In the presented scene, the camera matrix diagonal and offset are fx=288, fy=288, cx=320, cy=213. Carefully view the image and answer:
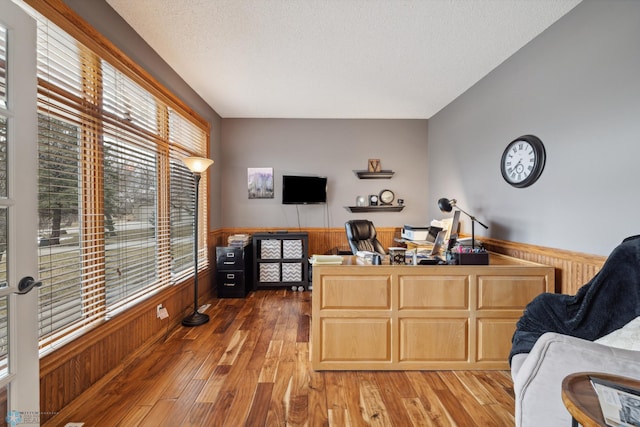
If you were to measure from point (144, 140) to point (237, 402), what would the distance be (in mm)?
2218

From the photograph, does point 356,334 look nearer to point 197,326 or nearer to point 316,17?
point 197,326

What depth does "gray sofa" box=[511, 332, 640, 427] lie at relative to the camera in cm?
112

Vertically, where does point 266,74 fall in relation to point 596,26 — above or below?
above

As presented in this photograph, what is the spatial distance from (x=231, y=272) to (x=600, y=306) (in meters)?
3.72

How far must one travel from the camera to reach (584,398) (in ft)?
2.93

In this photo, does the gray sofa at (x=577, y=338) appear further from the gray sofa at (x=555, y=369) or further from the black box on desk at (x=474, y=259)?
the black box on desk at (x=474, y=259)

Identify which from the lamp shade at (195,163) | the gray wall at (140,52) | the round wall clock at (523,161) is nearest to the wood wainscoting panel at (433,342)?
the round wall clock at (523,161)

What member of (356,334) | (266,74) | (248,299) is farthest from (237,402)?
(266,74)

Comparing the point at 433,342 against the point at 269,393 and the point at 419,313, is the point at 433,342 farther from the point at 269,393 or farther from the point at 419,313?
the point at 269,393

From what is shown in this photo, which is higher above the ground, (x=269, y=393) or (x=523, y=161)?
(x=523, y=161)

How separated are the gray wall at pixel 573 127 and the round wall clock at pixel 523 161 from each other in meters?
0.06

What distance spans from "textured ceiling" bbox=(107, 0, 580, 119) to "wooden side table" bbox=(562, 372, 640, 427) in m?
2.25

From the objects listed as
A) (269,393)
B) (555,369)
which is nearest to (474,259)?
(555,369)

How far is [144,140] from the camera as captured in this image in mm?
2533
